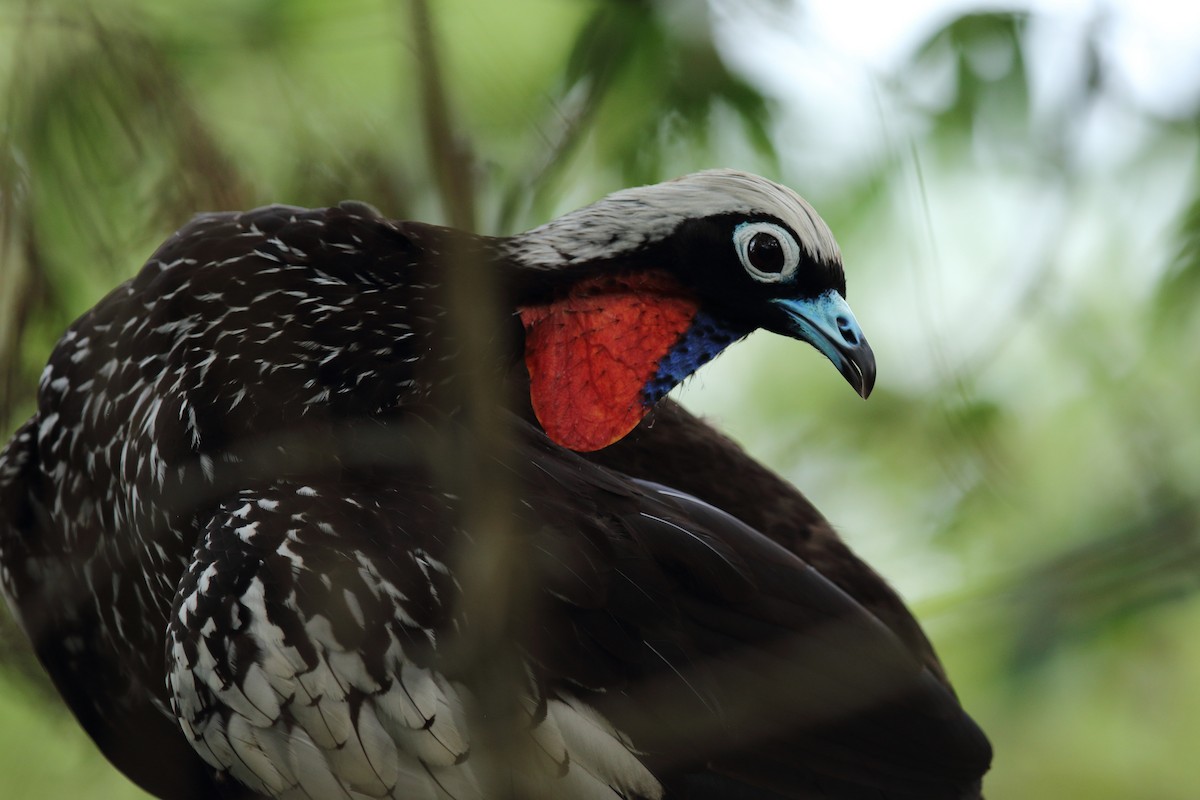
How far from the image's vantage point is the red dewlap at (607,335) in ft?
9.78

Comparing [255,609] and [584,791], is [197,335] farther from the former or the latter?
[584,791]

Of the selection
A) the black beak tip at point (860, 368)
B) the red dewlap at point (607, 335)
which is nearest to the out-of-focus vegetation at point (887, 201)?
the black beak tip at point (860, 368)

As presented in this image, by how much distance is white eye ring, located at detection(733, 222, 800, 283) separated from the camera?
9.37 ft

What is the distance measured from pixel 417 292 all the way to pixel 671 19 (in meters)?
1.01

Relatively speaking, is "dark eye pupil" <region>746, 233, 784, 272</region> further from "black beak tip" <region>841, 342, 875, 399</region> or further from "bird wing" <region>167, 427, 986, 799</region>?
"bird wing" <region>167, 427, 986, 799</region>

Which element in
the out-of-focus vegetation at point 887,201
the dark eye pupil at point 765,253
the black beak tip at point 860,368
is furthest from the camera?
the dark eye pupil at point 765,253

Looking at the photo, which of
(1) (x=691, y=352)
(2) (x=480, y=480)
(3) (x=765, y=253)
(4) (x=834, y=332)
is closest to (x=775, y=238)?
(3) (x=765, y=253)

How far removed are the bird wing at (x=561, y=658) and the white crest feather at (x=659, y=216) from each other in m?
0.46

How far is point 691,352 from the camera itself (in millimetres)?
3037

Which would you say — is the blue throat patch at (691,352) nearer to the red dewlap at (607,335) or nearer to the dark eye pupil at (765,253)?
the red dewlap at (607,335)

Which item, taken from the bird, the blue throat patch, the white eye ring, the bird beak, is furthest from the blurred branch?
the bird beak

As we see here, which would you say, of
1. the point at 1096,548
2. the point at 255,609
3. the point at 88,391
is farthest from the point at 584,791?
the point at 88,391

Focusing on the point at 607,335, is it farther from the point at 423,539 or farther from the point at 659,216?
the point at 423,539

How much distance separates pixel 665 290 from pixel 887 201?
0.73 m
